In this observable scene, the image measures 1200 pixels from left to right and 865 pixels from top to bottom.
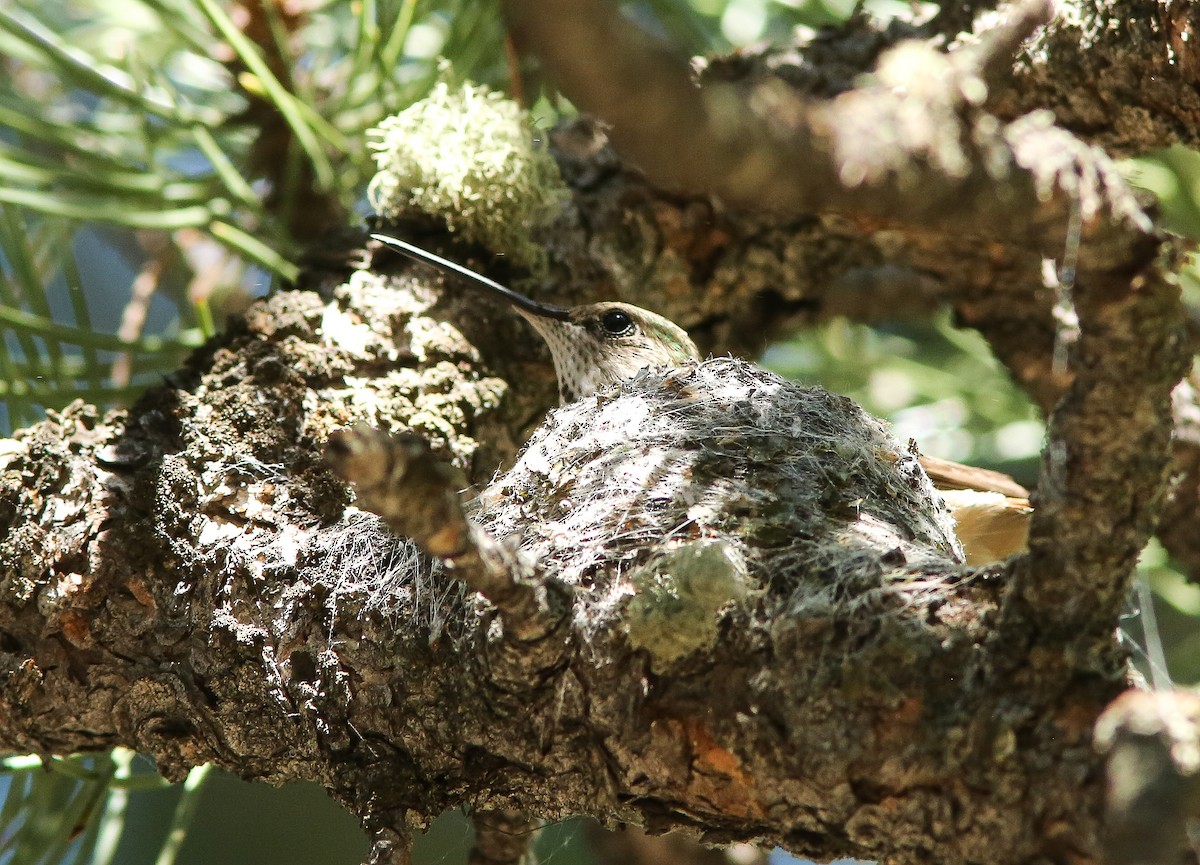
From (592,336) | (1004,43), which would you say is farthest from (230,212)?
(1004,43)

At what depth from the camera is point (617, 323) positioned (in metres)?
2.80

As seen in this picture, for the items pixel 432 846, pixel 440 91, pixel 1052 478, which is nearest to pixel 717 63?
pixel 440 91

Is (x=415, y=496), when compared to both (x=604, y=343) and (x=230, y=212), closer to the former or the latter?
(x=604, y=343)

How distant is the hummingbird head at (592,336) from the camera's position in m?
2.61

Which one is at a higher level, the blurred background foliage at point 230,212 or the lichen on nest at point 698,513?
the blurred background foliage at point 230,212

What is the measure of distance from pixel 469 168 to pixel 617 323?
52 centimetres

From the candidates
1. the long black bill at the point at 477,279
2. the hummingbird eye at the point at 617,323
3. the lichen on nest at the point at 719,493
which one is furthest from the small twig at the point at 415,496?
the hummingbird eye at the point at 617,323

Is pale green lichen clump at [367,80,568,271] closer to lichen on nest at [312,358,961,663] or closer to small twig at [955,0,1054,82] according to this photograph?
lichen on nest at [312,358,961,663]

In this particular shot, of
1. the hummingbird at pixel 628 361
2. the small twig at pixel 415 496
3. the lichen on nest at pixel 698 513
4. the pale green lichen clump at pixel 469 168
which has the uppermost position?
the pale green lichen clump at pixel 469 168

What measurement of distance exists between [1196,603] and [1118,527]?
8.11 feet

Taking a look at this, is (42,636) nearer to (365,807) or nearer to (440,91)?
(365,807)

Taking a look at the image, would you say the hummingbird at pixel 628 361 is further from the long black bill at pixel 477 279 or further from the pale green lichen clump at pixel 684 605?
the pale green lichen clump at pixel 684 605

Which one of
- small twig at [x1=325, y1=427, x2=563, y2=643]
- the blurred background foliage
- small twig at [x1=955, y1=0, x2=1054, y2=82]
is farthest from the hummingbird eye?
small twig at [x1=325, y1=427, x2=563, y2=643]

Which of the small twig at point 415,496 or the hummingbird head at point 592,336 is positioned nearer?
the small twig at point 415,496
